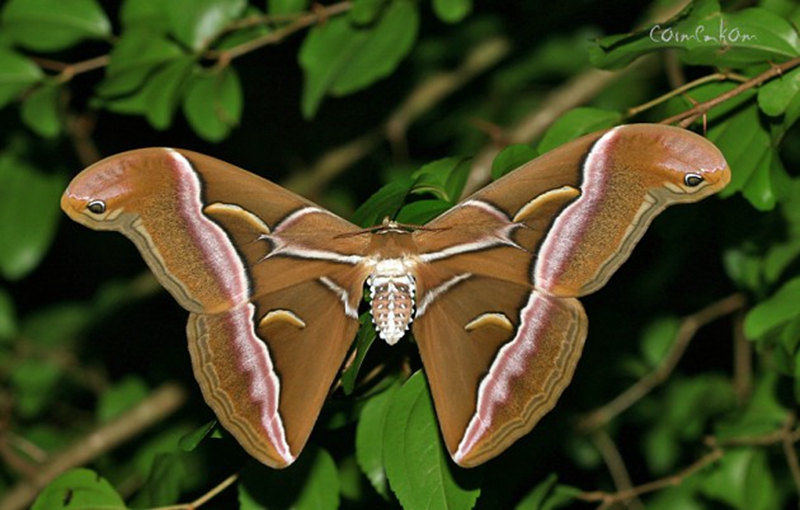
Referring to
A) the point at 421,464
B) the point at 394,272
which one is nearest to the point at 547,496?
the point at 421,464

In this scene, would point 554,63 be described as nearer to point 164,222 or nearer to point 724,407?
point 724,407

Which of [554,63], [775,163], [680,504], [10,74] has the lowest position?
[680,504]

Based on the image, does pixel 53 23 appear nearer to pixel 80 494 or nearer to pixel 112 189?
pixel 112 189

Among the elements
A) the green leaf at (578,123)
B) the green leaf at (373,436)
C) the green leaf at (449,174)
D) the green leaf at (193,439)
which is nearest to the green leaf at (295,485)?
the green leaf at (373,436)

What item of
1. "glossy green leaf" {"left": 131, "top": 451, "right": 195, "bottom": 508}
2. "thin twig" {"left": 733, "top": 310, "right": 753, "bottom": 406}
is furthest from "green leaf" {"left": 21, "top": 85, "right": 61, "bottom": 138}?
"thin twig" {"left": 733, "top": 310, "right": 753, "bottom": 406}

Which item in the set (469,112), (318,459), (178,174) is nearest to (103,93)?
(178,174)

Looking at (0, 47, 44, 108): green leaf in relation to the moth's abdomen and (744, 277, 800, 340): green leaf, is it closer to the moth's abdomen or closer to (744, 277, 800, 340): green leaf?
the moth's abdomen
